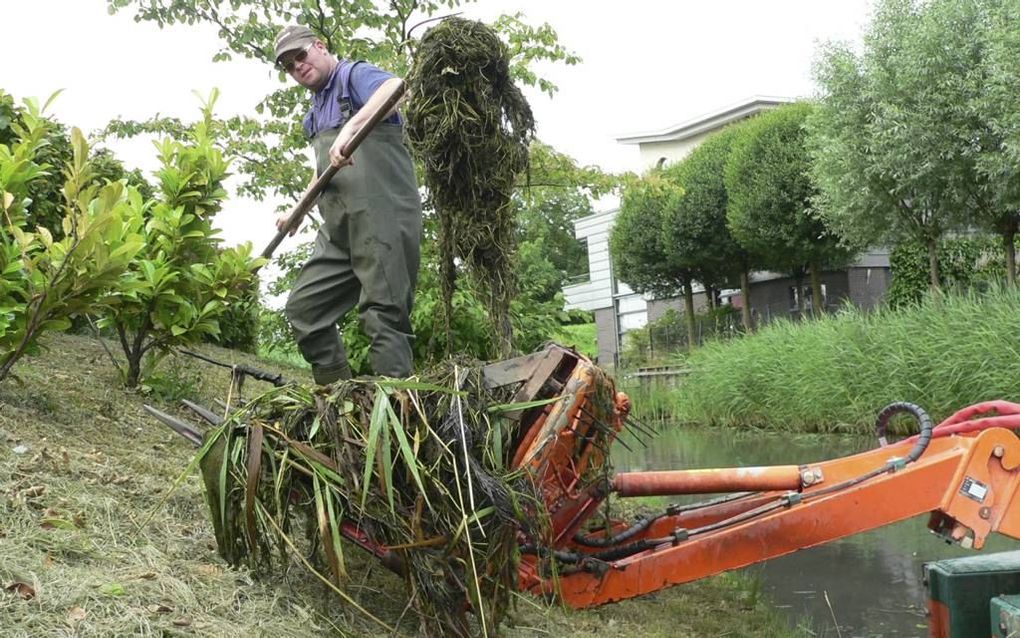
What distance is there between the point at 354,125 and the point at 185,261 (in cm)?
174

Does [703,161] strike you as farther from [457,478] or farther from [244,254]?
[457,478]

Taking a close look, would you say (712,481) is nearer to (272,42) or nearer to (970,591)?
(970,591)

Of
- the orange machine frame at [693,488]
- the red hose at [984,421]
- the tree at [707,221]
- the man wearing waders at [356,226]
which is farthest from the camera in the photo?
the tree at [707,221]

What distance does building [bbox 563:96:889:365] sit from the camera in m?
31.9

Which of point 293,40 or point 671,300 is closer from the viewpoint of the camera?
point 293,40

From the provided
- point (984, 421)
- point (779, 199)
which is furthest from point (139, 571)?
point (779, 199)

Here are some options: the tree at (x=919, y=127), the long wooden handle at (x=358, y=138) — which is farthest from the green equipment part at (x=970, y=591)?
the tree at (x=919, y=127)

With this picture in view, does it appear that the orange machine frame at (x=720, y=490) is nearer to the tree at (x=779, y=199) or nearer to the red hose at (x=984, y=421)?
the red hose at (x=984, y=421)

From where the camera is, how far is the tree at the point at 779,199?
26797 millimetres

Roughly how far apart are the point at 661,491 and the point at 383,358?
1383mm

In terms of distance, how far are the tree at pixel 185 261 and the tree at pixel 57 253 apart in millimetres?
774

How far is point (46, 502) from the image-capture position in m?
3.33

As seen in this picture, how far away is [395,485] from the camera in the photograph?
2.82 meters

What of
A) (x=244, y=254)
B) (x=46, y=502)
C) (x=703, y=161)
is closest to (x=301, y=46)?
(x=244, y=254)
